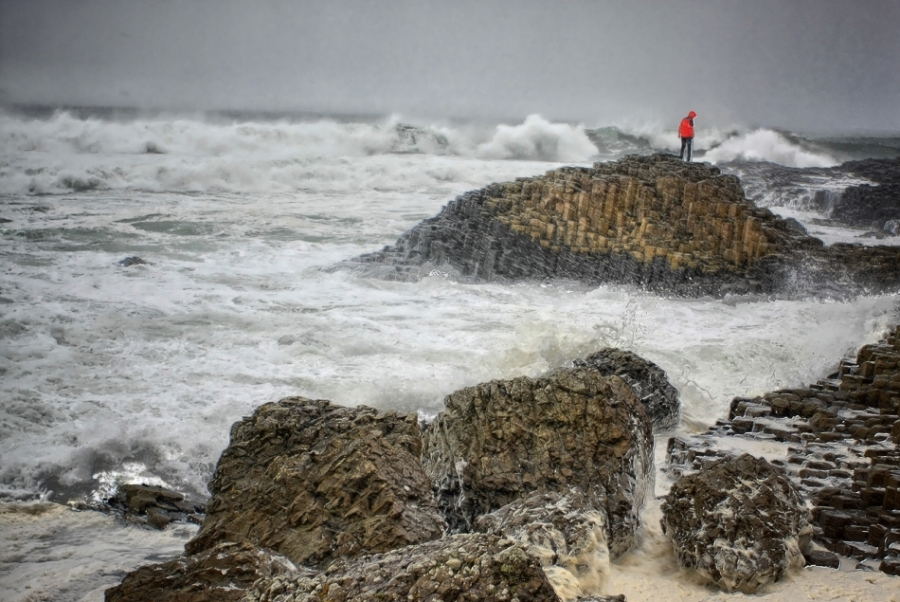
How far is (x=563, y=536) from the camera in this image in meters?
2.48

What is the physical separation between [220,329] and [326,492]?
4721mm

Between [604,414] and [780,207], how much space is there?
11412 mm

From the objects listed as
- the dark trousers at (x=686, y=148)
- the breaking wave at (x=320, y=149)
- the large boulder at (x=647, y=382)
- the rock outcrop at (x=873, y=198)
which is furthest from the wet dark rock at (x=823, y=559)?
the dark trousers at (x=686, y=148)

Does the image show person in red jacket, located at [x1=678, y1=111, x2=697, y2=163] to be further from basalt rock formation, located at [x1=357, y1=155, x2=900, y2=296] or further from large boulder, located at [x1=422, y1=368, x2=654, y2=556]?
large boulder, located at [x1=422, y1=368, x2=654, y2=556]

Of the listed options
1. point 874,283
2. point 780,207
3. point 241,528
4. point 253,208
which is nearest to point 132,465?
point 241,528

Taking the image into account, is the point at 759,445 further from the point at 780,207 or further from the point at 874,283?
the point at 780,207

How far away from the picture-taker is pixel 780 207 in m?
13.4

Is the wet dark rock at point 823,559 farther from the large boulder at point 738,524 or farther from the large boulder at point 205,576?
the large boulder at point 205,576

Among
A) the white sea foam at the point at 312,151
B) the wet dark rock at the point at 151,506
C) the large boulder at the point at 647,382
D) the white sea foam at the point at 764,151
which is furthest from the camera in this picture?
the white sea foam at the point at 764,151

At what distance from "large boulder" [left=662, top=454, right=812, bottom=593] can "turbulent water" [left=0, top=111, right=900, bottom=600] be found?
213cm

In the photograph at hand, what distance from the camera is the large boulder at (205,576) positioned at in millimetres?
1975

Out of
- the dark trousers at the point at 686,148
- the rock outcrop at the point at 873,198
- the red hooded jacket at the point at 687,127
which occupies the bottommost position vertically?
the rock outcrop at the point at 873,198

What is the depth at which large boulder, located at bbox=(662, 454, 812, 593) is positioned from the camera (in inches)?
107

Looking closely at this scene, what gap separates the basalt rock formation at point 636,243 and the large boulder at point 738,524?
658 cm
